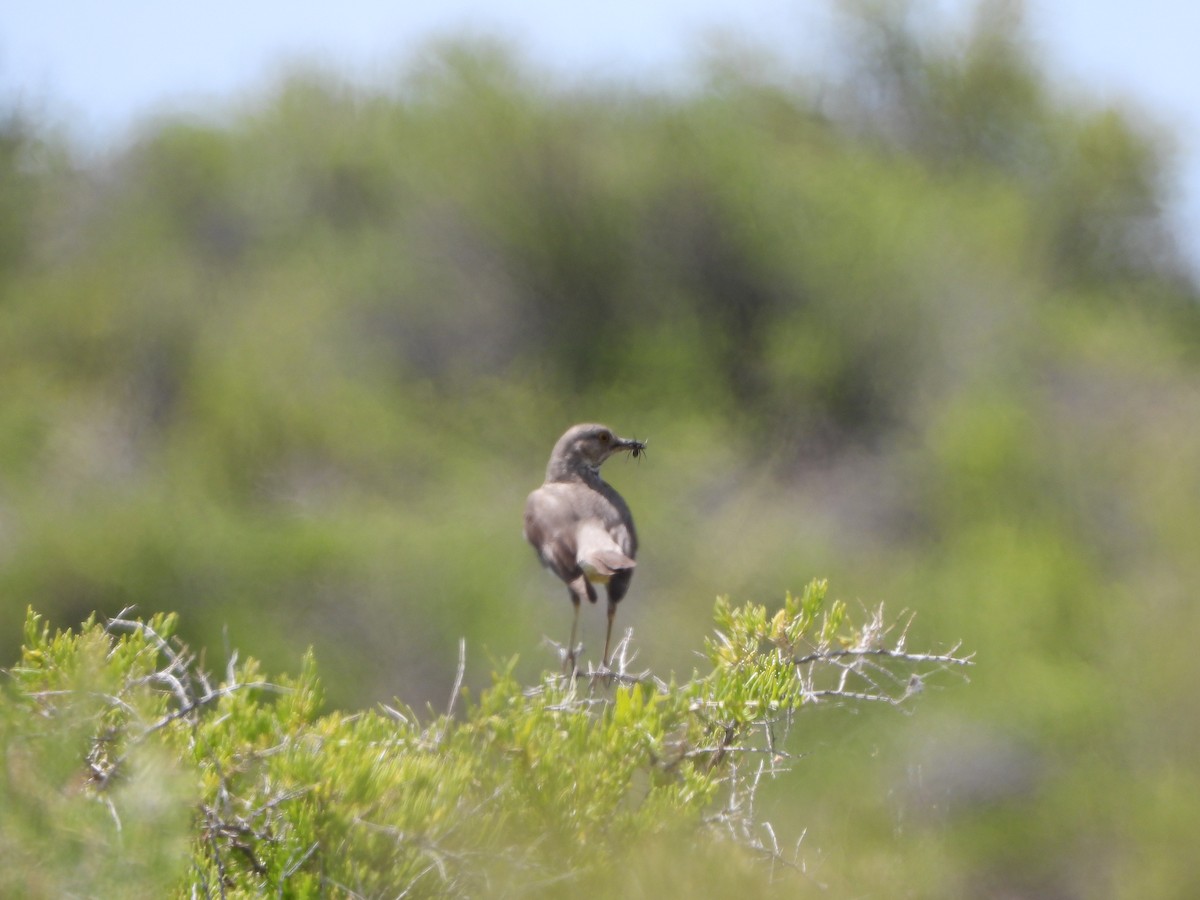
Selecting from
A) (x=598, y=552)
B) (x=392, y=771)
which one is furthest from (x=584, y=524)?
(x=392, y=771)

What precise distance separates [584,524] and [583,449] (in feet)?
1.92

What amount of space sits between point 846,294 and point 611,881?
52.3 ft

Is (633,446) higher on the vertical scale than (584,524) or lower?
higher

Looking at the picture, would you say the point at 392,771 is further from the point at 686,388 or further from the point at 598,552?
the point at 686,388

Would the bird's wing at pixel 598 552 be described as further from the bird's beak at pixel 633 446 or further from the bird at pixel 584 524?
the bird's beak at pixel 633 446

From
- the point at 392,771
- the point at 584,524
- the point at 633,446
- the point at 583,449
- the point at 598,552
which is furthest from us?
the point at 583,449

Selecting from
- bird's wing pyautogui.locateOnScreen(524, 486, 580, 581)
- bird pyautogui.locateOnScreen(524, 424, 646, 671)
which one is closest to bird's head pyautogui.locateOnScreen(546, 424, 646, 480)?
bird pyautogui.locateOnScreen(524, 424, 646, 671)

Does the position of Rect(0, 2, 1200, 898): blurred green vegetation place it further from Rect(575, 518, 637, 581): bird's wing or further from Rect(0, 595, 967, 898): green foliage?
Rect(0, 595, 967, 898): green foliage

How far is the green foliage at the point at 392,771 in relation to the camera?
2441mm

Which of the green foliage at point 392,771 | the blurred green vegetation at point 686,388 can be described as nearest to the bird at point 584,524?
the green foliage at point 392,771

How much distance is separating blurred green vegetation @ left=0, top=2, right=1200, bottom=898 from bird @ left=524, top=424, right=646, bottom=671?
223 inches

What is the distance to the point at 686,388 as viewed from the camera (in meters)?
16.1

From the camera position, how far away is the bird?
496 cm

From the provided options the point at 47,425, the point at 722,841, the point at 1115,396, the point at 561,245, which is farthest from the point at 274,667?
the point at 722,841
